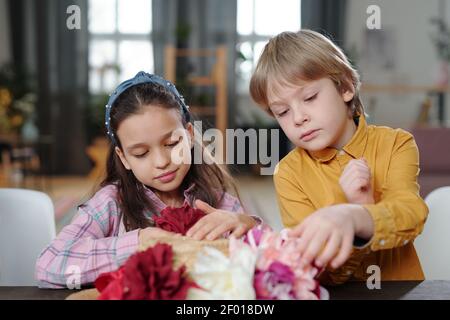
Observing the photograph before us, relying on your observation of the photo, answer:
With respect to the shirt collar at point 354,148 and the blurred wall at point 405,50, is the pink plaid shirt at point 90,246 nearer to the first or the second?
the shirt collar at point 354,148

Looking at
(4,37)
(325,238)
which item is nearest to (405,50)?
(4,37)

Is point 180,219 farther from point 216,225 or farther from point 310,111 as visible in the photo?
point 310,111

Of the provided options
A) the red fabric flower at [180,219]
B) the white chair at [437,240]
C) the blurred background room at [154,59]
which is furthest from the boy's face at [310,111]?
the blurred background room at [154,59]

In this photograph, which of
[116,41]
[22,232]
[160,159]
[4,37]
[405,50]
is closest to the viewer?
[160,159]

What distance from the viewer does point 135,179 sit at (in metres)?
0.68

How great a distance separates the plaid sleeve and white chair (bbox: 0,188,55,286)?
19 cm

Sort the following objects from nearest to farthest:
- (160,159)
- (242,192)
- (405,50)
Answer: (160,159) → (242,192) → (405,50)

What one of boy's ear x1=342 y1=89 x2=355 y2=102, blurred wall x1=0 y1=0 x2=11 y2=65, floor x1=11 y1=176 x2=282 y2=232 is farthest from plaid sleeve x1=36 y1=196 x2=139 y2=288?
blurred wall x1=0 y1=0 x2=11 y2=65

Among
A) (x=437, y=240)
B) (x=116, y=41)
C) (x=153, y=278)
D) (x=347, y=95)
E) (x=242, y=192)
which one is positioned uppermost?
(x=116, y=41)

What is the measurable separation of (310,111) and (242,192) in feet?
10.3

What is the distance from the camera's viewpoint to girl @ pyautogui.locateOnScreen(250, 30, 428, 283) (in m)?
0.47

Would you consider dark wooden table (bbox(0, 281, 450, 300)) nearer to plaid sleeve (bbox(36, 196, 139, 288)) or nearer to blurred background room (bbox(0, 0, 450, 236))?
plaid sleeve (bbox(36, 196, 139, 288))

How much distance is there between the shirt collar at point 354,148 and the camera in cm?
58

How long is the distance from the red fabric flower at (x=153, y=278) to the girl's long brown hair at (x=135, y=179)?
23cm
